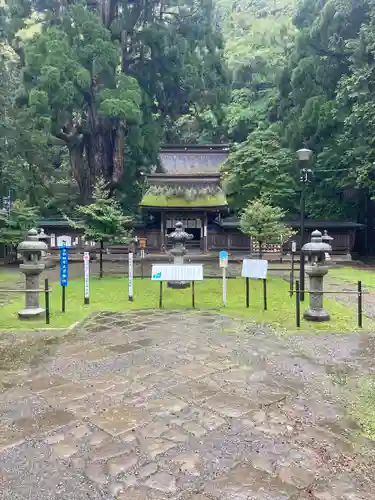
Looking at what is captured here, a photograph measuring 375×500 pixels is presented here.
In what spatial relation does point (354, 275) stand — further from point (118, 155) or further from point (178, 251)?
point (118, 155)

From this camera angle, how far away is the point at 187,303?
34.3ft

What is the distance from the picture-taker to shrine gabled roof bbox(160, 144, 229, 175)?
2802 centimetres

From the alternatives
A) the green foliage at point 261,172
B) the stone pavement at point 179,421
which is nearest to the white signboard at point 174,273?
the stone pavement at point 179,421

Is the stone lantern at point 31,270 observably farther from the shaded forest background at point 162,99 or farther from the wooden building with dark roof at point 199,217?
the wooden building with dark roof at point 199,217

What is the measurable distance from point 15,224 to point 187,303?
12.0 meters

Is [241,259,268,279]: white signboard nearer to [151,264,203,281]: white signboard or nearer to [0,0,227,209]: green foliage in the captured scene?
[151,264,203,281]: white signboard

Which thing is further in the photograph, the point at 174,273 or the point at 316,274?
the point at 174,273

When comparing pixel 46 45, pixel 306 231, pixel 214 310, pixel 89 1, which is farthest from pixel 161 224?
pixel 214 310

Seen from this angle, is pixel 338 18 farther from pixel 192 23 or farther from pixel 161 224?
pixel 161 224

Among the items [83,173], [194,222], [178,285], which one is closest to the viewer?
[178,285]

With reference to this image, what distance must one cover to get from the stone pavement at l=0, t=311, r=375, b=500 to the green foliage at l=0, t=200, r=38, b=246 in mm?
12753

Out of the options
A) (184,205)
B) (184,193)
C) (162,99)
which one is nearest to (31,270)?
(184,205)

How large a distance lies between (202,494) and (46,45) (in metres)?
23.1

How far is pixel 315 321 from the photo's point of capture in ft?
27.3
